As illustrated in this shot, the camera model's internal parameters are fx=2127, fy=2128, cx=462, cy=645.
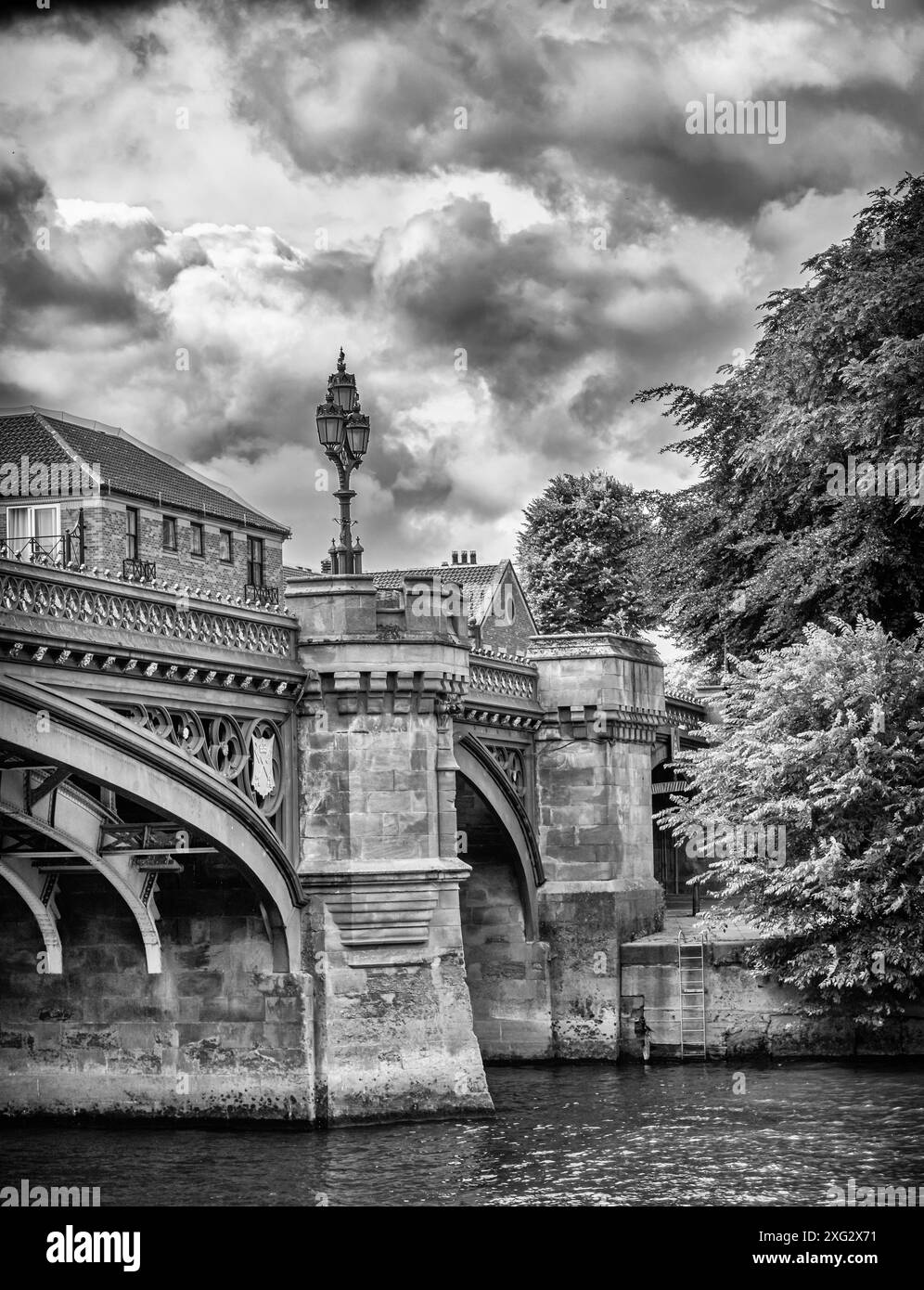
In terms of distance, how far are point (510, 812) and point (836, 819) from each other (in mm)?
5518

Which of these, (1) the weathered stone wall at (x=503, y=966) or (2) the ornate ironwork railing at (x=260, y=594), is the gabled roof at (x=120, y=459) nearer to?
(2) the ornate ironwork railing at (x=260, y=594)

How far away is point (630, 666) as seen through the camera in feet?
123

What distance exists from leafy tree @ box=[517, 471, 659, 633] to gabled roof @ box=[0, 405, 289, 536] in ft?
42.1

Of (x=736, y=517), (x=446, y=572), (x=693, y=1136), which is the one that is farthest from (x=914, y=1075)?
(x=446, y=572)

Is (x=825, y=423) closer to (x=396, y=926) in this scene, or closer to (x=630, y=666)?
(x=630, y=666)

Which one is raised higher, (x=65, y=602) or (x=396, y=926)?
(x=65, y=602)

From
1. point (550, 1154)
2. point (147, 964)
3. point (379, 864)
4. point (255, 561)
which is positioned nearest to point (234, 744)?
point (379, 864)

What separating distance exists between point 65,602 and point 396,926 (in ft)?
23.2

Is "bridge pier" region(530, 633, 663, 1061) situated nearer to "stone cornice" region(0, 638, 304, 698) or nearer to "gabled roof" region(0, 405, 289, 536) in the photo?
"stone cornice" region(0, 638, 304, 698)

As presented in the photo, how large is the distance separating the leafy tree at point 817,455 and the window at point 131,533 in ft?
47.0

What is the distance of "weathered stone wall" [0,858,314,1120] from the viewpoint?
27.2 m

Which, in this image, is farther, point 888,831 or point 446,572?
point 446,572

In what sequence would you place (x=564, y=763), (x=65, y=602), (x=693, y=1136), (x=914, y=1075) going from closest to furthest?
(x=65, y=602), (x=693, y=1136), (x=914, y=1075), (x=564, y=763)
